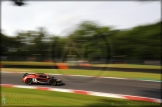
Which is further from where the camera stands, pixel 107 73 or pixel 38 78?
pixel 107 73

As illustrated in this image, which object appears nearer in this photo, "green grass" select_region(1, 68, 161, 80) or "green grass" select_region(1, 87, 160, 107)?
"green grass" select_region(1, 87, 160, 107)

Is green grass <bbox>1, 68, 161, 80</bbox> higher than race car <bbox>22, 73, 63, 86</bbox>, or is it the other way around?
race car <bbox>22, 73, 63, 86</bbox>

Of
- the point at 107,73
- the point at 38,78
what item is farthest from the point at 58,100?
the point at 107,73

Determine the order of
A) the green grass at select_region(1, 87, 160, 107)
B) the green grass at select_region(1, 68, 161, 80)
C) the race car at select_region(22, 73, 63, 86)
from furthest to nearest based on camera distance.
→ the green grass at select_region(1, 68, 161, 80) < the green grass at select_region(1, 87, 160, 107) < the race car at select_region(22, 73, 63, 86)

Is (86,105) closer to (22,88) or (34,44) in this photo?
(22,88)

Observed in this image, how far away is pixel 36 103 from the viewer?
206 inches

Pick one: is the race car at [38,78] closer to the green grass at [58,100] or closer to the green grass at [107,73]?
the green grass at [107,73]

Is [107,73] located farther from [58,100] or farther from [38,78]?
[38,78]

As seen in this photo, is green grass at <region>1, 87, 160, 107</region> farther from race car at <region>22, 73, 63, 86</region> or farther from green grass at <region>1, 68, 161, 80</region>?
green grass at <region>1, 68, 161, 80</region>

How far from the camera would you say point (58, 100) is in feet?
18.6

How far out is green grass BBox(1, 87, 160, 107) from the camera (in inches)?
207

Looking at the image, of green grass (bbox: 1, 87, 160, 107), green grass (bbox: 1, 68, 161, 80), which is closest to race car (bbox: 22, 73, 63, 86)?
green grass (bbox: 1, 68, 161, 80)

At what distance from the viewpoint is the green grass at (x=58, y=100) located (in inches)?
207

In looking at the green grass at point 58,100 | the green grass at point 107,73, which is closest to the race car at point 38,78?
the green grass at point 107,73
